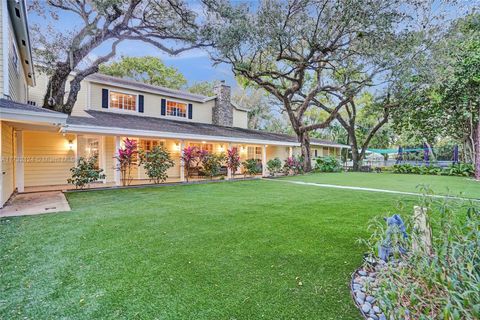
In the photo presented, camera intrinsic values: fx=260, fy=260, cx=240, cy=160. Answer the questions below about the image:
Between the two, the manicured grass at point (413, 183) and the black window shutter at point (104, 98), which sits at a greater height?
the black window shutter at point (104, 98)

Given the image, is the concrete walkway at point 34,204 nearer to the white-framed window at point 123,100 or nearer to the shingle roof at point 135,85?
the white-framed window at point 123,100

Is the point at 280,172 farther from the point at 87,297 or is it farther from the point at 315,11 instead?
the point at 87,297

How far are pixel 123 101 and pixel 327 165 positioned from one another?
14879mm

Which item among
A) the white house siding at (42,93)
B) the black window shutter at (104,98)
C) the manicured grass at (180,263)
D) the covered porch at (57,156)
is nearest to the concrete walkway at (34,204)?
the manicured grass at (180,263)

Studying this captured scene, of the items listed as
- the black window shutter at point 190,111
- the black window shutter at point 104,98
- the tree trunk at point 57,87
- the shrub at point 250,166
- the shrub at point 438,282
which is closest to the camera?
the shrub at point 438,282

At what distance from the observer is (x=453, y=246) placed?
76.1 inches

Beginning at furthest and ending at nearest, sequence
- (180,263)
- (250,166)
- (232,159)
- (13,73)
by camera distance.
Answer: (250,166) → (232,159) → (13,73) → (180,263)

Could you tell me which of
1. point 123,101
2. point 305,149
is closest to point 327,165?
point 305,149

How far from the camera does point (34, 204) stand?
6777 mm

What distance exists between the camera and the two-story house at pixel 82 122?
21.2 ft

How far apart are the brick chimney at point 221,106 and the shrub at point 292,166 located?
496 centimetres

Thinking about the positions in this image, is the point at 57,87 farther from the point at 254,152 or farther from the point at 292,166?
the point at 292,166

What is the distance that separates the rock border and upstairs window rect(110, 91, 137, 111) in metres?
13.6

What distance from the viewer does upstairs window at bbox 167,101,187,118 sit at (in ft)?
51.2
